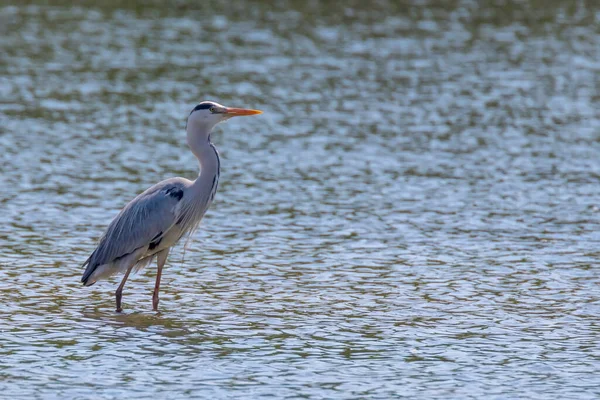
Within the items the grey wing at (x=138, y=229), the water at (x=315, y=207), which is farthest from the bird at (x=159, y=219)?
the water at (x=315, y=207)

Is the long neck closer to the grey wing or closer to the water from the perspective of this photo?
the grey wing

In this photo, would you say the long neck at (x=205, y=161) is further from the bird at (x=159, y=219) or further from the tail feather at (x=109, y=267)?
the tail feather at (x=109, y=267)

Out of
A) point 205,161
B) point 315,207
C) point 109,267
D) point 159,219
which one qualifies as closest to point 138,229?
point 159,219

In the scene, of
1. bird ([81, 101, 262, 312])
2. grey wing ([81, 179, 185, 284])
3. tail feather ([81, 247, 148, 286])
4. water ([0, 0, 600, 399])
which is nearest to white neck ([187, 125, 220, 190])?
bird ([81, 101, 262, 312])

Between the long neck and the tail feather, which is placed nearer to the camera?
the tail feather

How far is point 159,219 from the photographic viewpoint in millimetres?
11008

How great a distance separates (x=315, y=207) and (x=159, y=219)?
4.30 meters

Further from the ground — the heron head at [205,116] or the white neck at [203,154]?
the heron head at [205,116]

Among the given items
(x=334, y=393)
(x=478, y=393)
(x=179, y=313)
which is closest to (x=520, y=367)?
(x=478, y=393)

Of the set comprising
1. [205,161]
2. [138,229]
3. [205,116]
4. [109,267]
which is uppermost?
[205,116]

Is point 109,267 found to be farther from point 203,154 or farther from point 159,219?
point 203,154

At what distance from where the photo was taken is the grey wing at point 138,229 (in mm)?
10984

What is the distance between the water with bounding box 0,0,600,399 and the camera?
30.8 feet

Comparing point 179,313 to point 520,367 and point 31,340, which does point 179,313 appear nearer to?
point 31,340
